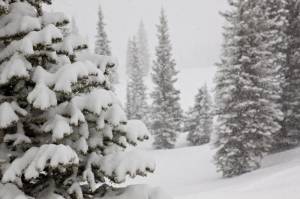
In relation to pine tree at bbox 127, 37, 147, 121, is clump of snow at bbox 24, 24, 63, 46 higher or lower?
higher

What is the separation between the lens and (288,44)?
27.6 metres

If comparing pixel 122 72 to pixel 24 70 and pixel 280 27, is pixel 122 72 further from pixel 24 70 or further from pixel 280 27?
pixel 24 70

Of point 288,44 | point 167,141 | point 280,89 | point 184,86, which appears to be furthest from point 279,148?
point 184,86

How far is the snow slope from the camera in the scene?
14.2 m

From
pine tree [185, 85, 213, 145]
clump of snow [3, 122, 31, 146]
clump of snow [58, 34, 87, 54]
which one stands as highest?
clump of snow [58, 34, 87, 54]

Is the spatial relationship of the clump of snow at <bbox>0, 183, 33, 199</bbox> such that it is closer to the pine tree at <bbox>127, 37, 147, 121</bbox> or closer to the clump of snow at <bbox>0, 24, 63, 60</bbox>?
the clump of snow at <bbox>0, 24, 63, 60</bbox>

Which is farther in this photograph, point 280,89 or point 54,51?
point 280,89

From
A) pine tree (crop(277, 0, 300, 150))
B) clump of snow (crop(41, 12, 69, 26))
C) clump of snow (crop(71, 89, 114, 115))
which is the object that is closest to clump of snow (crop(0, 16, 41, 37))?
clump of snow (crop(41, 12, 69, 26))

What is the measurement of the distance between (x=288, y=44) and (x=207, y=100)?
1935 centimetres

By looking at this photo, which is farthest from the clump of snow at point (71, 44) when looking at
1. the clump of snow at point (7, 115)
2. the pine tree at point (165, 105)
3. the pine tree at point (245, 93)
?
the pine tree at point (165, 105)

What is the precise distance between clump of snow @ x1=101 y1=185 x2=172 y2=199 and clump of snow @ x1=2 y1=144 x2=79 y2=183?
1.33m

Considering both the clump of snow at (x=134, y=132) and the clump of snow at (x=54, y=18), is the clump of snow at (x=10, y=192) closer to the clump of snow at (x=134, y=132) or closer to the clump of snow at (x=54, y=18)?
the clump of snow at (x=134, y=132)

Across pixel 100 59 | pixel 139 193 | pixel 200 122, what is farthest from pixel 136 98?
pixel 139 193

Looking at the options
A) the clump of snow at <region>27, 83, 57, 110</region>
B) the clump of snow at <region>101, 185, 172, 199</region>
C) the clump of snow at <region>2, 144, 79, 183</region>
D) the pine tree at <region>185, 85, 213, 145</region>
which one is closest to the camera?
the clump of snow at <region>2, 144, 79, 183</region>
